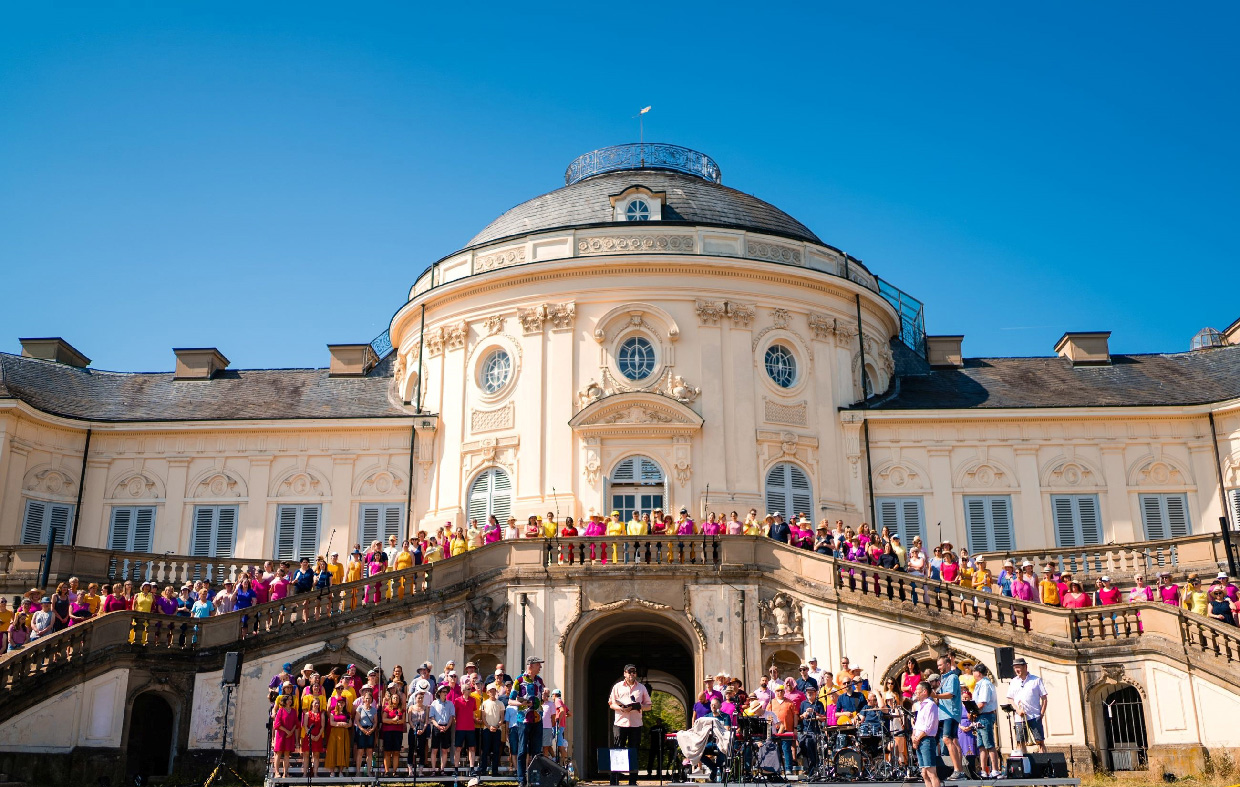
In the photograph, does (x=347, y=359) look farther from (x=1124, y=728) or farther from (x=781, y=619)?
(x=1124, y=728)

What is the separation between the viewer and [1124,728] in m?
21.2

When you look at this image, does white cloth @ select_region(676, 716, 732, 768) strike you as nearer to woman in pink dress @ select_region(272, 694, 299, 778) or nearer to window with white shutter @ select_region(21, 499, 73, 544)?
woman in pink dress @ select_region(272, 694, 299, 778)

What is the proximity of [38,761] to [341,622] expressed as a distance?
18.2 feet

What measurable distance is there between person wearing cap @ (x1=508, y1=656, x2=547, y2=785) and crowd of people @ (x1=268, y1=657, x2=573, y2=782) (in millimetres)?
15

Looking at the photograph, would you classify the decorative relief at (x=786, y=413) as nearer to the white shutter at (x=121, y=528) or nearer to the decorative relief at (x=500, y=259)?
the decorative relief at (x=500, y=259)

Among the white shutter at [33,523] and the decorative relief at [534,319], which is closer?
the decorative relief at [534,319]

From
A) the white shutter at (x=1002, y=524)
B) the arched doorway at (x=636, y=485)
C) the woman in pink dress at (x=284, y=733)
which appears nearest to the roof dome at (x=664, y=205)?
the arched doorway at (x=636, y=485)

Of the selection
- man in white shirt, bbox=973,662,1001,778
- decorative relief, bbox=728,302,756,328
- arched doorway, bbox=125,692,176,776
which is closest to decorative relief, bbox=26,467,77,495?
arched doorway, bbox=125,692,176,776

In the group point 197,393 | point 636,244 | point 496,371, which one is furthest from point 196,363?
point 636,244

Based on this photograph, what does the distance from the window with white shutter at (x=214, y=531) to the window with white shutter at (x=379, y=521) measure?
3455mm

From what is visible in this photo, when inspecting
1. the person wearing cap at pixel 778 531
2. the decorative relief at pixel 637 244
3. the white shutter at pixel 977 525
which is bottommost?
the person wearing cap at pixel 778 531

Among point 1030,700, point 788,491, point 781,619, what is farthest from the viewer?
point 788,491

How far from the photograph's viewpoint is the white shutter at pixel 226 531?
107 feet

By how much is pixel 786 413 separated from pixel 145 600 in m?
15.9
